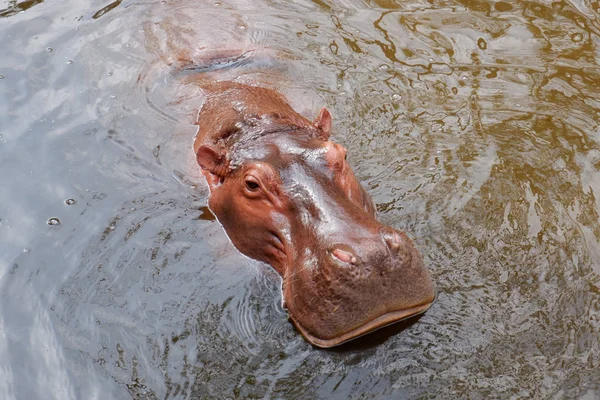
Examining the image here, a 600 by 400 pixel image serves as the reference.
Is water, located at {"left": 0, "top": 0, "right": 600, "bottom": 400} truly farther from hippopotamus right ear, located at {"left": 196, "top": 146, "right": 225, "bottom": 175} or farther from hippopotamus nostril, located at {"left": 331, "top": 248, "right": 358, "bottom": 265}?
hippopotamus nostril, located at {"left": 331, "top": 248, "right": 358, "bottom": 265}

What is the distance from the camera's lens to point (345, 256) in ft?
13.7

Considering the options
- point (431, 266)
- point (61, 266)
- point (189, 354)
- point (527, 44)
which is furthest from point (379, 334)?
point (527, 44)

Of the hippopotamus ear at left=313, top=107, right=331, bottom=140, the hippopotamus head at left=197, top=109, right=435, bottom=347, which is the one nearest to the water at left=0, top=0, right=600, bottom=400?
the hippopotamus head at left=197, top=109, right=435, bottom=347

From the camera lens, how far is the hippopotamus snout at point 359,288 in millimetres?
4184

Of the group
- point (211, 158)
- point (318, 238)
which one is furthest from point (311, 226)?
point (211, 158)

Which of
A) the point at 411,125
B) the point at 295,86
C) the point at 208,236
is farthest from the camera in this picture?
the point at 295,86

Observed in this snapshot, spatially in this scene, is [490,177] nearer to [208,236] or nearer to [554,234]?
[554,234]

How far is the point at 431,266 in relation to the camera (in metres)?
5.20

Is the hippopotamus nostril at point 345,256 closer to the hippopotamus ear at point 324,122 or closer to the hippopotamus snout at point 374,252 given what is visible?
the hippopotamus snout at point 374,252

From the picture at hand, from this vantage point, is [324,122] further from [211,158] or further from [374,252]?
[374,252]

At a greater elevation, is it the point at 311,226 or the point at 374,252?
the point at 374,252

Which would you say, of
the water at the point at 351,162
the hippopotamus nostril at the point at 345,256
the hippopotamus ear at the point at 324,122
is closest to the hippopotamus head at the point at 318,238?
the hippopotamus nostril at the point at 345,256

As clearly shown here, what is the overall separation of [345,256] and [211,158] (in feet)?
6.79

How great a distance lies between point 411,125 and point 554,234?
2002 millimetres
